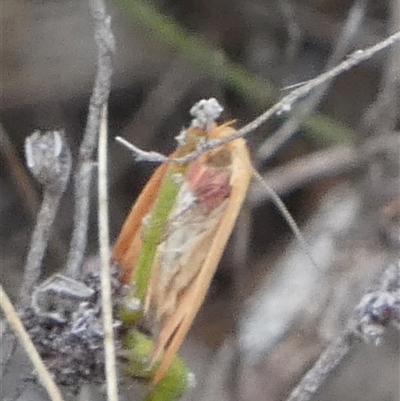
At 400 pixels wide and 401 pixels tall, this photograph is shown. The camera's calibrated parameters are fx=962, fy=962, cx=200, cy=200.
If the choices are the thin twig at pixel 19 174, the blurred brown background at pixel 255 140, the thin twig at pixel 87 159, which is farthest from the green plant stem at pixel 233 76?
the thin twig at pixel 87 159

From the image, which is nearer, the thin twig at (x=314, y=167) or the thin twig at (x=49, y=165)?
the thin twig at (x=49, y=165)

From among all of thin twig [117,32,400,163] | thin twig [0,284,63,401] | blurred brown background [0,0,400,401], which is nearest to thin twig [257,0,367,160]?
blurred brown background [0,0,400,401]

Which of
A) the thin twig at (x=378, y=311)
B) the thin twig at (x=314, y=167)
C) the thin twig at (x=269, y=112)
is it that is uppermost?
the thin twig at (x=314, y=167)

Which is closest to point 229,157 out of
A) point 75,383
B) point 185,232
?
point 185,232

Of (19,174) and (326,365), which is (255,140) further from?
(326,365)

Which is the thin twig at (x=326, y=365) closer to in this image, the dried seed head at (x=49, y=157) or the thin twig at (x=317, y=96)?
the dried seed head at (x=49, y=157)

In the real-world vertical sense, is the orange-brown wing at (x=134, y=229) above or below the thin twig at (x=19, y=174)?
below
